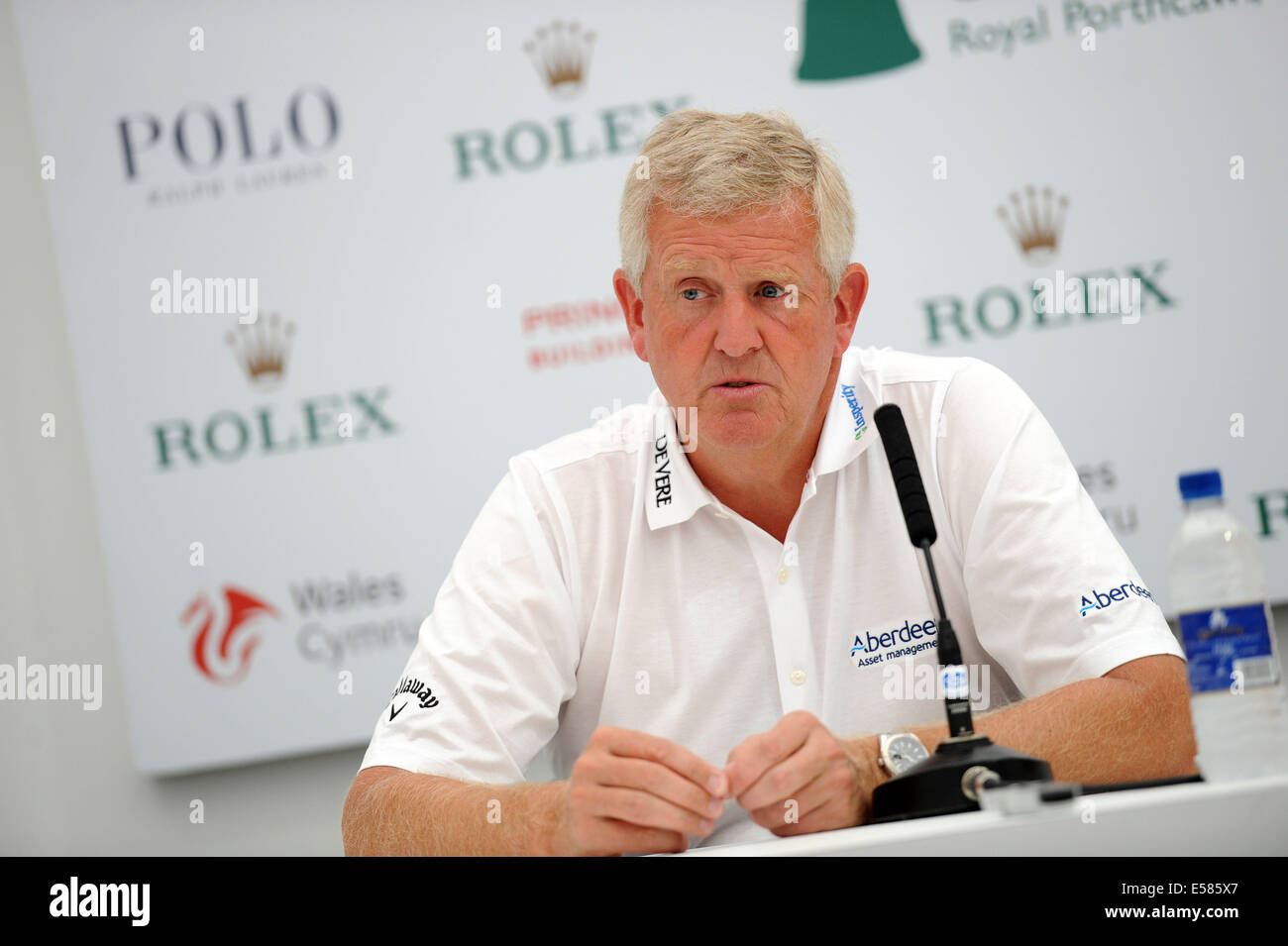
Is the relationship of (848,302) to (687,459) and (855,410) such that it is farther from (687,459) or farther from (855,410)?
(687,459)

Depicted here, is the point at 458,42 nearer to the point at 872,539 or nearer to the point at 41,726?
the point at 872,539

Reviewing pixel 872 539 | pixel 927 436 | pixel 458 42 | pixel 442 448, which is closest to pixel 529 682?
pixel 872 539

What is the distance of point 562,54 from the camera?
257 centimetres

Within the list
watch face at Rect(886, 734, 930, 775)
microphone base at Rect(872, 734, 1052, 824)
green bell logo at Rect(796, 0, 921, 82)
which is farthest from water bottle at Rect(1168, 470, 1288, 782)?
green bell logo at Rect(796, 0, 921, 82)

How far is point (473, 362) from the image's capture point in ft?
8.35

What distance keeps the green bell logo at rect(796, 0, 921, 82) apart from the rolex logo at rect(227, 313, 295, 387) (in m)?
1.23

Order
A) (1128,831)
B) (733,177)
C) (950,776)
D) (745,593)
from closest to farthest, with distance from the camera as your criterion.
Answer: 1. (1128,831)
2. (950,776)
3. (733,177)
4. (745,593)

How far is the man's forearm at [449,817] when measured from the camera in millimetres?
1164

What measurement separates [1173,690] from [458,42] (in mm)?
1972

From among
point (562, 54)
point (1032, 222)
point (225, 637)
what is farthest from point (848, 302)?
point (225, 637)

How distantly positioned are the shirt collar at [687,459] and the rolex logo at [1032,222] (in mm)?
1061

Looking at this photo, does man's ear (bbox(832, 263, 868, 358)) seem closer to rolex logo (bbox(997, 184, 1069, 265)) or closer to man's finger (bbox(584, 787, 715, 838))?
man's finger (bbox(584, 787, 715, 838))

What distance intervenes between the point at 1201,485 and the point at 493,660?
84cm
